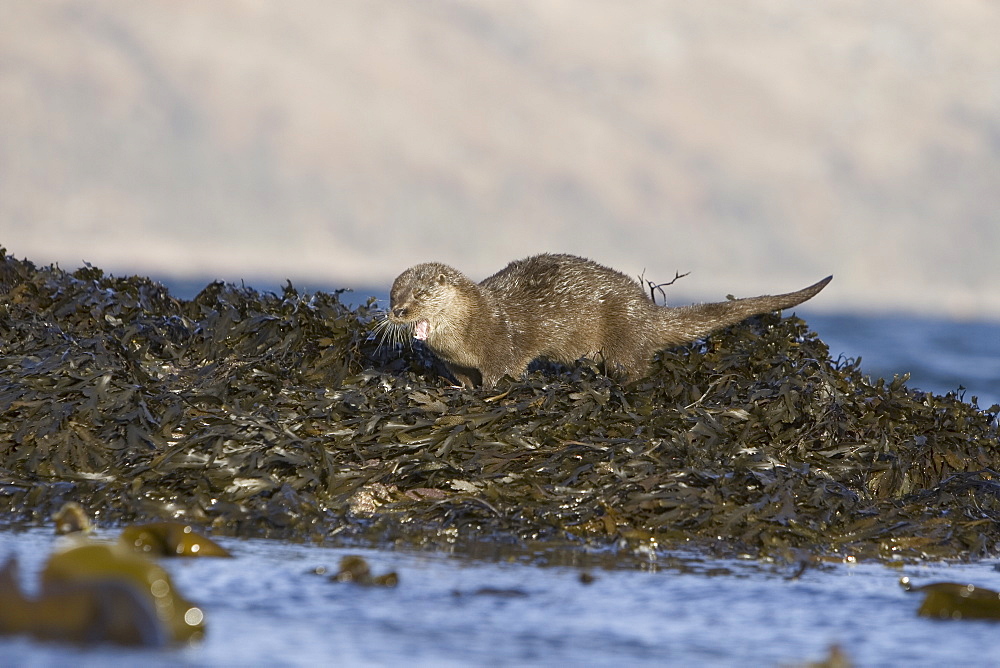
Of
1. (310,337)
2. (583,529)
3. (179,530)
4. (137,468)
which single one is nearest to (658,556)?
(583,529)

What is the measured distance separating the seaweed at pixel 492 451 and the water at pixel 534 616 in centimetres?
29

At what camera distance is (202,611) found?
9.69 ft

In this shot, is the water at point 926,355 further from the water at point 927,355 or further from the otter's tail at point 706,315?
the otter's tail at point 706,315

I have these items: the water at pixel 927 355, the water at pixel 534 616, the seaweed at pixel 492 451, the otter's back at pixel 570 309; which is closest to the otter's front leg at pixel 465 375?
the otter's back at pixel 570 309

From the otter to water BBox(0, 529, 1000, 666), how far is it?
1.96 meters

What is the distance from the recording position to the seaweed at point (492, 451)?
4.12m

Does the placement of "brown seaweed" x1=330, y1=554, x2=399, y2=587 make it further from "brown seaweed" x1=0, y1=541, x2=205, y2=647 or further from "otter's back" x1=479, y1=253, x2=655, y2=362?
"otter's back" x1=479, y1=253, x2=655, y2=362

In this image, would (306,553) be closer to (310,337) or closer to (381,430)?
(381,430)

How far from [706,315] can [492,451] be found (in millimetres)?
1860

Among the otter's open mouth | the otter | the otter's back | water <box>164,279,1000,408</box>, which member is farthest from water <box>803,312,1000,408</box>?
the otter's open mouth

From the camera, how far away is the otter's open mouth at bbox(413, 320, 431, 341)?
5.53 meters

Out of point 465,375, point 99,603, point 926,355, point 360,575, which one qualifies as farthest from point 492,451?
point 926,355

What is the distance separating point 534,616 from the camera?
3.16 m

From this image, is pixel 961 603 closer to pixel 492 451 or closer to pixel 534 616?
pixel 534 616
